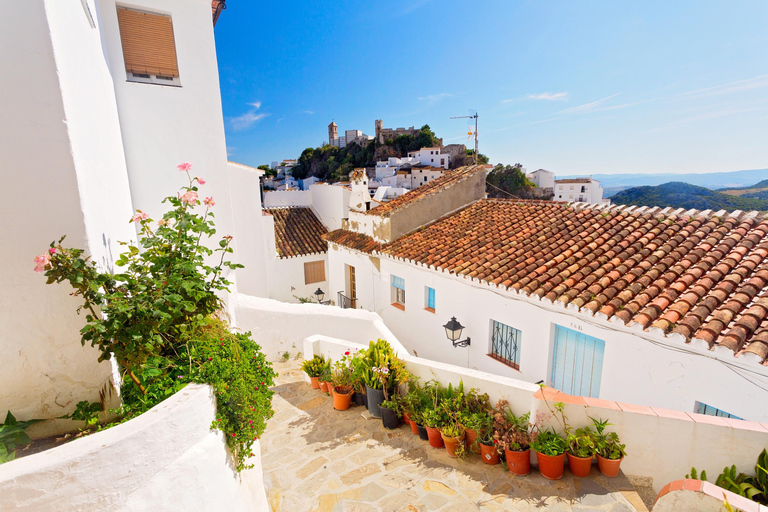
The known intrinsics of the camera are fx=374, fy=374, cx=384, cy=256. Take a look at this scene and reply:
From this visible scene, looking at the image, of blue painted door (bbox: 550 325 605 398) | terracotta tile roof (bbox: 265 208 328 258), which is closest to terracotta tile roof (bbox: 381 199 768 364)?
blue painted door (bbox: 550 325 605 398)

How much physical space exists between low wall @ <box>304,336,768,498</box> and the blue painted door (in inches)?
87.7

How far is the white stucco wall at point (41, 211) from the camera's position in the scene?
2793 mm

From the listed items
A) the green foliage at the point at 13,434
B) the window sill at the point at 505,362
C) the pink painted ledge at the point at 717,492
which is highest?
the green foliage at the point at 13,434

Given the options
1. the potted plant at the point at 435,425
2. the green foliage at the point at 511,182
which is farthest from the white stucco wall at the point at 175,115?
the green foliage at the point at 511,182

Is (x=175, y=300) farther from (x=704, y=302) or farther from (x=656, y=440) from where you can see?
(x=704, y=302)

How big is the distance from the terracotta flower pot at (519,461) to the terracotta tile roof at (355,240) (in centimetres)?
813

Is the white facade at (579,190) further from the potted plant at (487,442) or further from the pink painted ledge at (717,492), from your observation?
the pink painted ledge at (717,492)

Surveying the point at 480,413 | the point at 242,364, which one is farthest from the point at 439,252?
the point at 242,364

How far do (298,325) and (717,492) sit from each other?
838cm

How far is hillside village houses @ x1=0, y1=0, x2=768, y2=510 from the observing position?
2.78 m

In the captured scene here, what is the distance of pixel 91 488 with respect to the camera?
2225 millimetres

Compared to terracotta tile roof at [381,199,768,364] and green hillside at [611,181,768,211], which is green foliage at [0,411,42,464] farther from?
green hillside at [611,181,768,211]

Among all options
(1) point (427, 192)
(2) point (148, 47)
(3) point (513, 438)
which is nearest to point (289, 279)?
(1) point (427, 192)

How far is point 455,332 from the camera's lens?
9.12m
